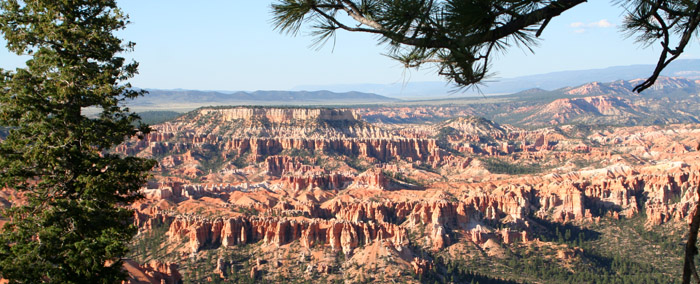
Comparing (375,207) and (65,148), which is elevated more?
(65,148)

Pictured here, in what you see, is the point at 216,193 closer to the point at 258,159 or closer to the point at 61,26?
the point at 258,159

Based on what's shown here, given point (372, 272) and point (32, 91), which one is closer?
point (32, 91)

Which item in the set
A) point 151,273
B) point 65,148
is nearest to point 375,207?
point 151,273

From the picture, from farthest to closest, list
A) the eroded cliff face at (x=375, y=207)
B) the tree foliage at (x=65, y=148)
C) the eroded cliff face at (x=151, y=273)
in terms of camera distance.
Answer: the eroded cliff face at (x=375, y=207) < the eroded cliff face at (x=151, y=273) < the tree foliage at (x=65, y=148)

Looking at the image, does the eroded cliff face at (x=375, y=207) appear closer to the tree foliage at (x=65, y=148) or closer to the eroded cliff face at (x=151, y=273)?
the eroded cliff face at (x=151, y=273)

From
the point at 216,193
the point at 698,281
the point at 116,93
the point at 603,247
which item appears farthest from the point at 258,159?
the point at 698,281

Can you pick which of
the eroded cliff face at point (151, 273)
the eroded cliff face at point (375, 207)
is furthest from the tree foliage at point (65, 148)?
the eroded cliff face at point (375, 207)

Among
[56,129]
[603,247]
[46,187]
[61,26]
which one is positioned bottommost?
[603,247]

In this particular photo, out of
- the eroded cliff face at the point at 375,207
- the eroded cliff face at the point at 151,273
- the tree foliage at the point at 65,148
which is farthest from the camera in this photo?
the eroded cliff face at the point at 375,207

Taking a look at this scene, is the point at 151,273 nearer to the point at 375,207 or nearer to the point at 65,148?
the point at 65,148
